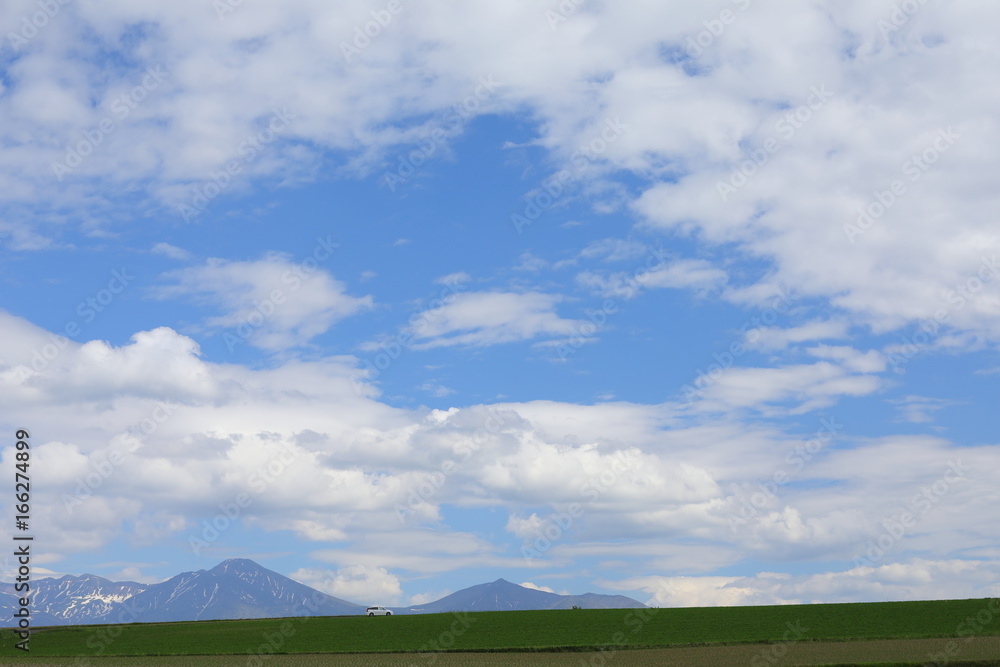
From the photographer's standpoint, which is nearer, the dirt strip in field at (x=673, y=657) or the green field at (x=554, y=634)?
the dirt strip in field at (x=673, y=657)

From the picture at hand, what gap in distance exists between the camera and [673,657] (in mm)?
61344

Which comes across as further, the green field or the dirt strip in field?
the green field

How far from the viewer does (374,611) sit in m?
130

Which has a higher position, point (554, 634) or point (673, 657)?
point (554, 634)

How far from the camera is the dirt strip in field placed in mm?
54781

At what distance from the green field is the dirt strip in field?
0.29 metres

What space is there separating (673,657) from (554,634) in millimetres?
19719

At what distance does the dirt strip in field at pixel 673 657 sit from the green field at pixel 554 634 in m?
0.29

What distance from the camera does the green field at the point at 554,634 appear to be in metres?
67.5

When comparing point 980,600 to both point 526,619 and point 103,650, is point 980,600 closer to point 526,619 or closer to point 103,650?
point 526,619

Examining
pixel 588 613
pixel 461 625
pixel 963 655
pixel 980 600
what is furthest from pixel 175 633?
pixel 980 600

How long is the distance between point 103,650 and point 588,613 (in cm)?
5463

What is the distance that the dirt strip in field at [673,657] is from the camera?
54781 millimetres

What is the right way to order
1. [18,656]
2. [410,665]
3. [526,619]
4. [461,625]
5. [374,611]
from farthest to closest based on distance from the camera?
[374,611] → [526,619] → [461,625] → [18,656] → [410,665]
